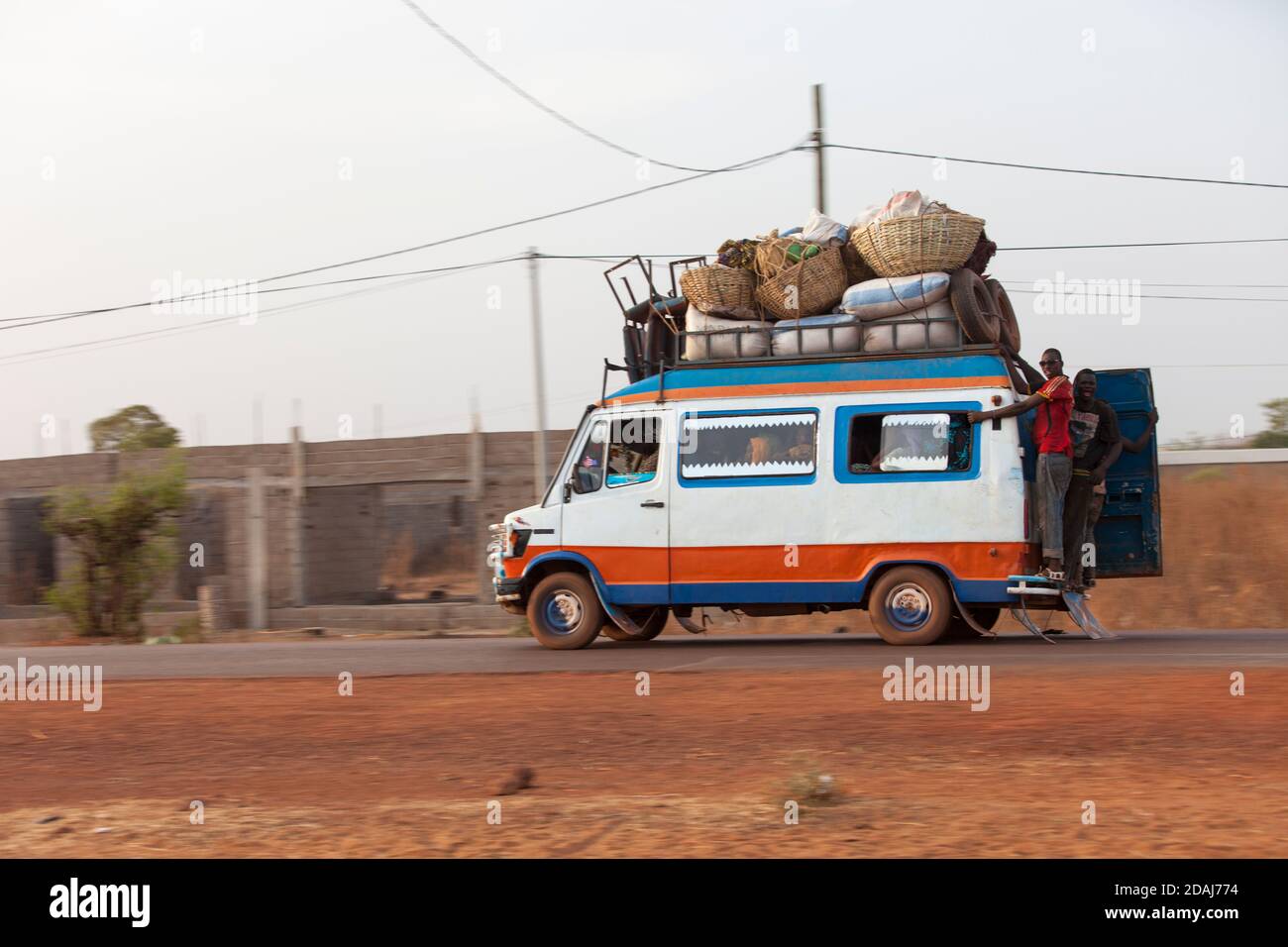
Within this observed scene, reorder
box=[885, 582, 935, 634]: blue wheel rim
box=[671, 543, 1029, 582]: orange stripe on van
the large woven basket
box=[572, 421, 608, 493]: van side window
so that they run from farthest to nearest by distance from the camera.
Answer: box=[572, 421, 608, 493]: van side window → box=[885, 582, 935, 634]: blue wheel rim → the large woven basket → box=[671, 543, 1029, 582]: orange stripe on van

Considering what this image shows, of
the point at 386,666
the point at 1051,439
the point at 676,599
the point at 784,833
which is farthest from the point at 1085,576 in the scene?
the point at 784,833

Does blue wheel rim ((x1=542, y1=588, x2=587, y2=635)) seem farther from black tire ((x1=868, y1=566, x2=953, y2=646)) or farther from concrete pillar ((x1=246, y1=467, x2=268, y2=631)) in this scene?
concrete pillar ((x1=246, y1=467, x2=268, y2=631))

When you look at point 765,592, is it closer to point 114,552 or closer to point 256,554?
point 114,552

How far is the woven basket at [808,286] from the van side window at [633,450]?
5.45 ft

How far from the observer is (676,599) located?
1393cm

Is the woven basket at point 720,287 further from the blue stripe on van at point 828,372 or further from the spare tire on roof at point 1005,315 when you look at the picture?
the spare tire on roof at point 1005,315

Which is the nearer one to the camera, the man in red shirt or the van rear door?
the man in red shirt

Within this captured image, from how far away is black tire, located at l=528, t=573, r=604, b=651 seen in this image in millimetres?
14367

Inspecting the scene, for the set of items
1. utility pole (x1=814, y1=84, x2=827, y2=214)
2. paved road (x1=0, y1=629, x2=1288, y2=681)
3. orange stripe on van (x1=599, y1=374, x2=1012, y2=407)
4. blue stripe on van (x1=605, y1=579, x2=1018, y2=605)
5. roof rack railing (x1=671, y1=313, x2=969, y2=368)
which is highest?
utility pole (x1=814, y1=84, x2=827, y2=214)

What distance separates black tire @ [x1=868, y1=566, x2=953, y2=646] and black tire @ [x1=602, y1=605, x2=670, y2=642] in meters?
2.35

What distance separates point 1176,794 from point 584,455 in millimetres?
8194

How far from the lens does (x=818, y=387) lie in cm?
1355

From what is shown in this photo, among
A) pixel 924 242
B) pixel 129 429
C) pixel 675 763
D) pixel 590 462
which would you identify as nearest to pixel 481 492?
pixel 590 462

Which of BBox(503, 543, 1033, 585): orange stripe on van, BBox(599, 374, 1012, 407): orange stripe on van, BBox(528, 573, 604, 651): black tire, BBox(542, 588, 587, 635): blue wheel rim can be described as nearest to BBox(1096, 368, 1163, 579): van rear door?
BBox(503, 543, 1033, 585): orange stripe on van
